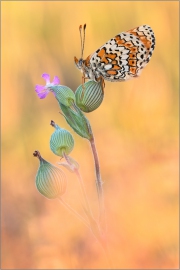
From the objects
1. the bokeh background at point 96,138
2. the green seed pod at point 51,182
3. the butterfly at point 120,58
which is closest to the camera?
the green seed pod at point 51,182

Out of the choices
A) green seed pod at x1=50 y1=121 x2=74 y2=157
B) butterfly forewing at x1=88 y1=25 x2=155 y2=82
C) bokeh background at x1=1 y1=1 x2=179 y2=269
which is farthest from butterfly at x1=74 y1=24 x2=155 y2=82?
bokeh background at x1=1 y1=1 x2=179 y2=269

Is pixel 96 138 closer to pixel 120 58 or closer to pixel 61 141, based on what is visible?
pixel 120 58

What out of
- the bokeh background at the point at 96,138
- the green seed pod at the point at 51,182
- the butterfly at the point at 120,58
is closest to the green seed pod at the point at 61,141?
the green seed pod at the point at 51,182

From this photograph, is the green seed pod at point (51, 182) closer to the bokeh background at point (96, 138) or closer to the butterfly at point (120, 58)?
the butterfly at point (120, 58)

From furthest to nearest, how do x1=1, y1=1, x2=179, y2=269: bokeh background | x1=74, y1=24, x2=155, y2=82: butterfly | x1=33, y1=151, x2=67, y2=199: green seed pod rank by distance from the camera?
x1=1, y1=1, x2=179, y2=269: bokeh background < x1=74, y1=24, x2=155, y2=82: butterfly < x1=33, y1=151, x2=67, y2=199: green seed pod

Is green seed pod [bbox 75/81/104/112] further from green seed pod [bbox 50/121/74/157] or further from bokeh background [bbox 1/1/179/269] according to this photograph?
bokeh background [bbox 1/1/179/269]

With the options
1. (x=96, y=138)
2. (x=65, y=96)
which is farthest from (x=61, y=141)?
(x=96, y=138)
